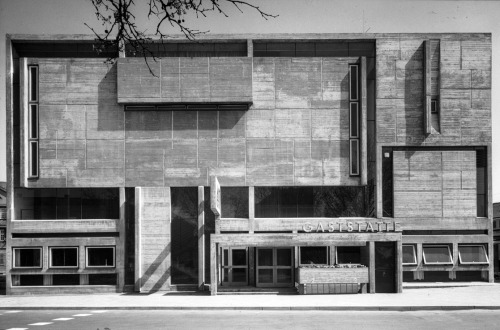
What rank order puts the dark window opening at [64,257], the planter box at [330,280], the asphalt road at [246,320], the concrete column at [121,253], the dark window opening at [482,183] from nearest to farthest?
the asphalt road at [246,320]
the planter box at [330,280]
the concrete column at [121,253]
the dark window opening at [64,257]
the dark window opening at [482,183]

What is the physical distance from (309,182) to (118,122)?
12.4 meters

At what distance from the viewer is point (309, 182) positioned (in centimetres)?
3669

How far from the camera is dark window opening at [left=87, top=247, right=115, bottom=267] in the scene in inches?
1427

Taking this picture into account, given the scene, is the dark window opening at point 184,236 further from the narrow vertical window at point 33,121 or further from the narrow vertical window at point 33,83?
the narrow vertical window at point 33,83

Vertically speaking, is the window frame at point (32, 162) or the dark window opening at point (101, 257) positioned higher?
the window frame at point (32, 162)

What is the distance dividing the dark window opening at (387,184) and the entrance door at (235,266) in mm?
9263

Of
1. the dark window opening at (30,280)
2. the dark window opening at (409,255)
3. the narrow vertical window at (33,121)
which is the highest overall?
the narrow vertical window at (33,121)

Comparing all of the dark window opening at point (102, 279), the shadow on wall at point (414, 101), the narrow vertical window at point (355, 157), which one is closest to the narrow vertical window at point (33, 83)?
the dark window opening at point (102, 279)

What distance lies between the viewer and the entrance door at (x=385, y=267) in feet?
109

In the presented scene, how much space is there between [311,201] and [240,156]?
529cm

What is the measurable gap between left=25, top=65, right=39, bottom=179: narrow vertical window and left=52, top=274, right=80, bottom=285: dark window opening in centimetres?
641

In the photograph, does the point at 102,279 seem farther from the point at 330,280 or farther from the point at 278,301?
the point at 330,280

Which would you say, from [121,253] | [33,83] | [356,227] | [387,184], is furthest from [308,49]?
[33,83]

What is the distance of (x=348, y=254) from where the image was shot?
3622 centimetres
